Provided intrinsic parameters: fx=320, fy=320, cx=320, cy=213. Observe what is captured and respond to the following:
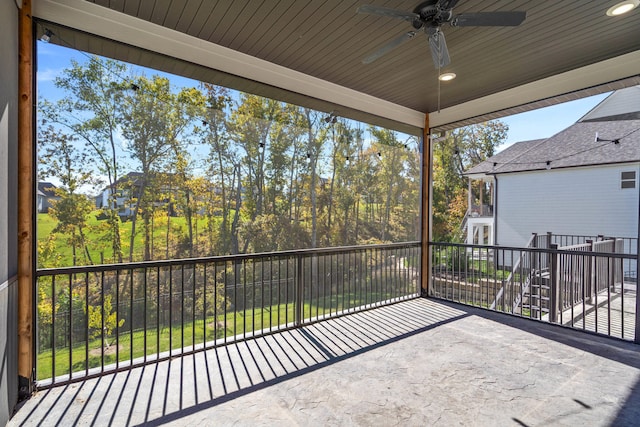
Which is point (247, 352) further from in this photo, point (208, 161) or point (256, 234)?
point (208, 161)

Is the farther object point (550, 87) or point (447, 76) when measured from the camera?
point (550, 87)

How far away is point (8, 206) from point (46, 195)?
1.75 m

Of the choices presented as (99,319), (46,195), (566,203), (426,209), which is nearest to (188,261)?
(46,195)

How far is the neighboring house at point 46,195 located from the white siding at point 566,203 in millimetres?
11063

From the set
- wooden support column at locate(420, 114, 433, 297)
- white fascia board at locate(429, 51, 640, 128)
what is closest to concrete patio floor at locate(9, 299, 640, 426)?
wooden support column at locate(420, 114, 433, 297)

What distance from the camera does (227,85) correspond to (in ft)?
11.3

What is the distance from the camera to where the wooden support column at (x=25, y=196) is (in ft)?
6.88

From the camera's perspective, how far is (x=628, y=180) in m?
7.79

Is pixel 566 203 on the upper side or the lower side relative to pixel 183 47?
lower

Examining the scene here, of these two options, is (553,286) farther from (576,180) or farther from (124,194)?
(576,180)

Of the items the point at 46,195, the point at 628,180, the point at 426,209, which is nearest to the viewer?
the point at 46,195

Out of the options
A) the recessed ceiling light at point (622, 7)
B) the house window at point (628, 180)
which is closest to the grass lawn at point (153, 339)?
the recessed ceiling light at point (622, 7)

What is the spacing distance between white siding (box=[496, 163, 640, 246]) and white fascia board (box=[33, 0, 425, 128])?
7.66m

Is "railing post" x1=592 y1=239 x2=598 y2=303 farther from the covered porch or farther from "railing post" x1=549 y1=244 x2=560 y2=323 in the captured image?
the covered porch
